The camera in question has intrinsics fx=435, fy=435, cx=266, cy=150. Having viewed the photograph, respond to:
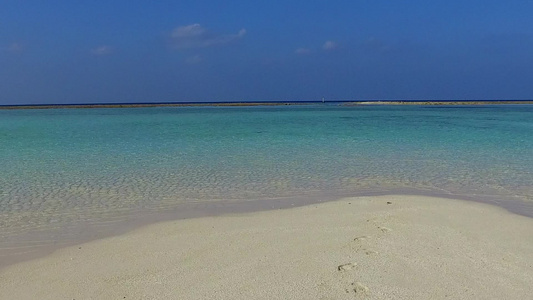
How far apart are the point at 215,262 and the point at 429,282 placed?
1.94m

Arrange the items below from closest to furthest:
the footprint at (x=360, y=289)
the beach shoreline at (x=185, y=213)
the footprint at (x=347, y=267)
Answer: the footprint at (x=360, y=289) < the footprint at (x=347, y=267) < the beach shoreline at (x=185, y=213)

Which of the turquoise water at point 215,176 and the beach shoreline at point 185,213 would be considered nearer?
the beach shoreline at point 185,213

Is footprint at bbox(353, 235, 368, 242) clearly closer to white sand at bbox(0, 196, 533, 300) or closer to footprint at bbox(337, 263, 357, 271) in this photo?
white sand at bbox(0, 196, 533, 300)

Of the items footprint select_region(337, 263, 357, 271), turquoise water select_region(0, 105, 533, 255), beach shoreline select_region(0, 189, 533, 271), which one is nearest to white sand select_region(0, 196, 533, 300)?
footprint select_region(337, 263, 357, 271)

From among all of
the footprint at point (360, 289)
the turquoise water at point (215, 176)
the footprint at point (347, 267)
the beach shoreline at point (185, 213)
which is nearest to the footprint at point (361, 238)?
the footprint at point (347, 267)

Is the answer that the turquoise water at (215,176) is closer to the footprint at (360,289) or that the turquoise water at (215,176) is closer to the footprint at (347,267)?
the footprint at (347,267)

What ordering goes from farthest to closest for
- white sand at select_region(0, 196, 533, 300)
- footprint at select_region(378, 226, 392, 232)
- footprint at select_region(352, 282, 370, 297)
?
footprint at select_region(378, 226, 392, 232), white sand at select_region(0, 196, 533, 300), footprint at select_region(352, 282, 370, 297)

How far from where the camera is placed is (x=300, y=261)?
13.7 ft

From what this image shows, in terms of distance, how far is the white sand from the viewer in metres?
3.57

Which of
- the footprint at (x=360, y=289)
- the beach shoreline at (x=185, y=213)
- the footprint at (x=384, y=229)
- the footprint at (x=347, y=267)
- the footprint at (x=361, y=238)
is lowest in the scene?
the beach shoreline at (x=185, y=213)

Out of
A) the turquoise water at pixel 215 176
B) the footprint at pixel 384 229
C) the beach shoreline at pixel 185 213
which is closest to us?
the beach shoreline at pixel 185 213

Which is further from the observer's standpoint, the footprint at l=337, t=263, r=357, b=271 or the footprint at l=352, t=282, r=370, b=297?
the footprint at l=337, t=263, r=357, b=271

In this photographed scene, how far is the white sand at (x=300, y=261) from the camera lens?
3.57m

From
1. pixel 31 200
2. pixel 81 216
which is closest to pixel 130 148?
pixel 31 200
